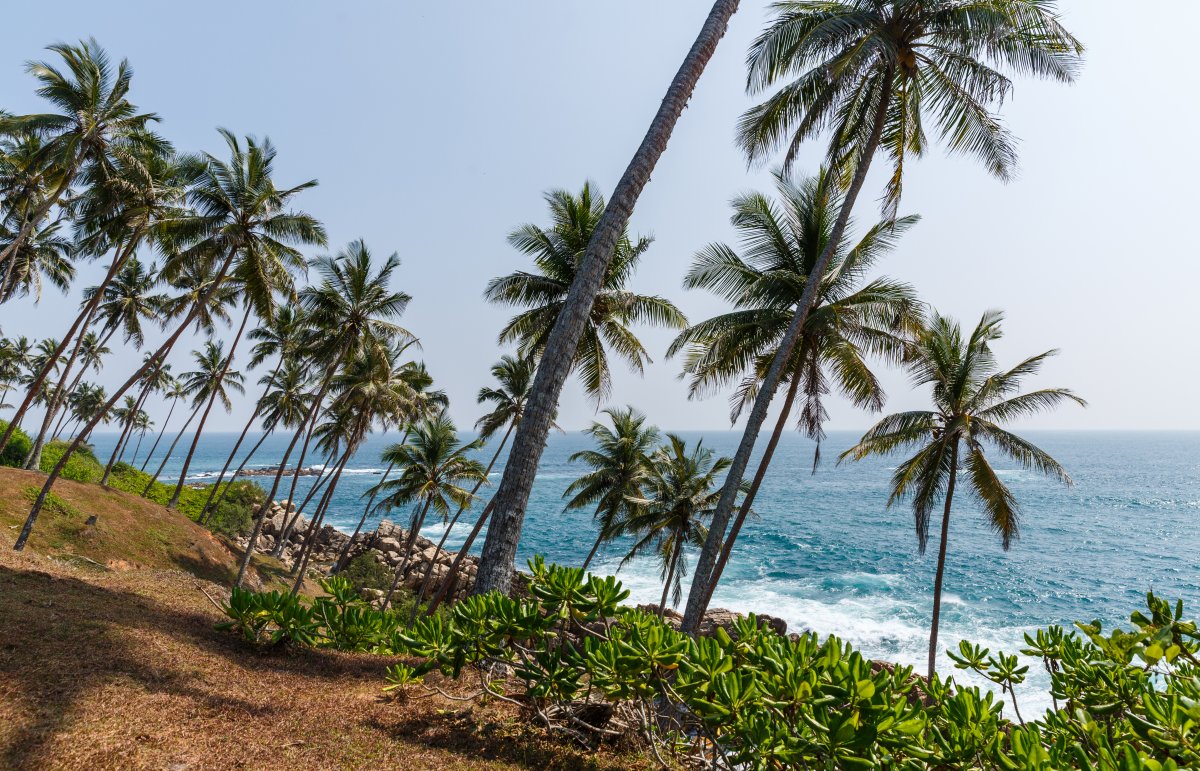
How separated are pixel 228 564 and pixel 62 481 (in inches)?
287

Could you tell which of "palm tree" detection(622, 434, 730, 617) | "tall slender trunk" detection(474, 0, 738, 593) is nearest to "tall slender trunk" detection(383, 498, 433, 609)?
"palm tree" detection(622, 434, 730, 617)

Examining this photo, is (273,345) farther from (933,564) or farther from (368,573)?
(933,564)

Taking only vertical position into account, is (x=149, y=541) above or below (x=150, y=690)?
below

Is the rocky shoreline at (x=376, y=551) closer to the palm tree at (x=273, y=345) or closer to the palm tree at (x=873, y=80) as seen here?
the palm tree at (x=273, y=345)

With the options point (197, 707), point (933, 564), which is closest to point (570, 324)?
point (197, 707)

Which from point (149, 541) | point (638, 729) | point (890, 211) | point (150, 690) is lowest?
point (149, 541)

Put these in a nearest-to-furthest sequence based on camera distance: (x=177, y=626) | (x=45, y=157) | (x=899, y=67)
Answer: (x=177, y=626)
(x=899, y=67)
(x=45, y=157)

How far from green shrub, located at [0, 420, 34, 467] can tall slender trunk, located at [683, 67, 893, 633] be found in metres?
41.5

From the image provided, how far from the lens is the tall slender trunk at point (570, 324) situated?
20.7 feet

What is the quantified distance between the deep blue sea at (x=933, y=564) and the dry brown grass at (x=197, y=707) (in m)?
12.9

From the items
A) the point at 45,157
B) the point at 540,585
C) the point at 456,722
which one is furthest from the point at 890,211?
the point at 45,157

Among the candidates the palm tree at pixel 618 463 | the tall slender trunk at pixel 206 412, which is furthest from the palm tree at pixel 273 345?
the palm tree at pixel 618 463

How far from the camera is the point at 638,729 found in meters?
4.86

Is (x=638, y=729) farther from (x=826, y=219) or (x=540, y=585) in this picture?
(x=826, y=219)
